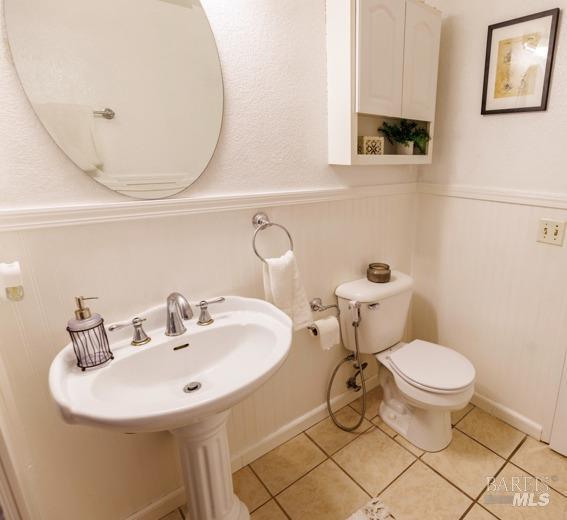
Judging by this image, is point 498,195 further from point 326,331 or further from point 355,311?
point 326,331

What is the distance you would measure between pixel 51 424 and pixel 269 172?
43.5 inches

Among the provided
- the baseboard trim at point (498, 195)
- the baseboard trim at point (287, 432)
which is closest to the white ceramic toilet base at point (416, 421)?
the baseboard trim at point (287, 432)

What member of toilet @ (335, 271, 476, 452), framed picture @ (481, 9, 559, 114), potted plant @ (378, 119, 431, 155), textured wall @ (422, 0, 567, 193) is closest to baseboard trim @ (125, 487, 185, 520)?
toilet @ (335, 271, 476, 452)

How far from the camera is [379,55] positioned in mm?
1312

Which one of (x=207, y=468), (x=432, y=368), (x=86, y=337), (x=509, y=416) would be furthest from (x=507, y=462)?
(x=86, y=337)

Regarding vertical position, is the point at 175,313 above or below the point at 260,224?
below

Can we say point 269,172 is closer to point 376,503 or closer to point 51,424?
point 51,424

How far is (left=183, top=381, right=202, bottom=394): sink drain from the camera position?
97cm

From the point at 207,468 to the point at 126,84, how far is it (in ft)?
3.87

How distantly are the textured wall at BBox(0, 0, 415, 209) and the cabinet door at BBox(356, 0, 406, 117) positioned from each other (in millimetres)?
167

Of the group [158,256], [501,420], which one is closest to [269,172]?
[158,256]

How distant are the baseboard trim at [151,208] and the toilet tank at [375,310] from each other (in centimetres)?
44

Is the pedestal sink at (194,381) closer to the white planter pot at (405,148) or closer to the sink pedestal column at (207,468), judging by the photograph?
the sink pedestal column at (207,468)

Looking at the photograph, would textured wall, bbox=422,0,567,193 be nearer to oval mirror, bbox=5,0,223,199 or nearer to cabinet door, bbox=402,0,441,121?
cabinet door, bbox=402,0,441,121
